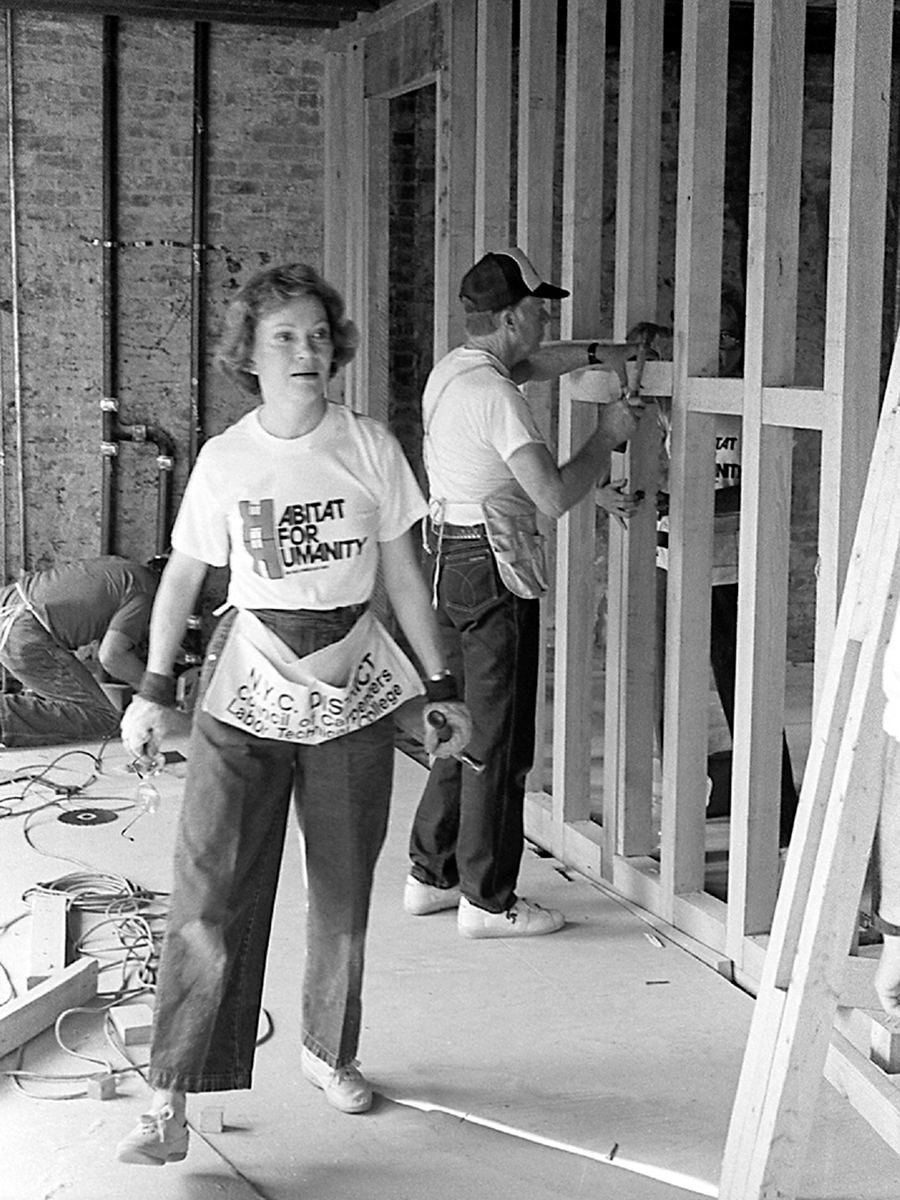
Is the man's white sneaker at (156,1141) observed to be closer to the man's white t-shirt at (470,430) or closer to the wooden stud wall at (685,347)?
the wooden stud wall at (685,347)

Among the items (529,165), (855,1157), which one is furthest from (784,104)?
(855,1157)

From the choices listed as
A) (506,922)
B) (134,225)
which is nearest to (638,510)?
(506,922)

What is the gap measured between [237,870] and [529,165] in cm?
293

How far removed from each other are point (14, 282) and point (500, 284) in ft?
12.9

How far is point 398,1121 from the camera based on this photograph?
3.54 m

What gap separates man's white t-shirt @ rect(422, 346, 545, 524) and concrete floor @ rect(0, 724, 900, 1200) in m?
1.22

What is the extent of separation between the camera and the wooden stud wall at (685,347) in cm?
377

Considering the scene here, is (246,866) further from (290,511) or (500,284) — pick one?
(500,284)

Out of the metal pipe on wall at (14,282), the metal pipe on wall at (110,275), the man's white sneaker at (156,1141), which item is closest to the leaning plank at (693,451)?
the man's white sneaker at (156,1141)

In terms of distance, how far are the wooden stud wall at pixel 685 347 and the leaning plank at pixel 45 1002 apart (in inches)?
63.9

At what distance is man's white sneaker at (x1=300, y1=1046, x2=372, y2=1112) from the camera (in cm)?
355

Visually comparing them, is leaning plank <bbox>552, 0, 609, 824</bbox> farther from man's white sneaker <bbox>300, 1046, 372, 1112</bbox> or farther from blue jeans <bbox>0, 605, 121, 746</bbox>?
blue jeans <bbox>0, 605, 121, 746</bbox>

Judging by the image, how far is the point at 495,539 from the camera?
4.41 m

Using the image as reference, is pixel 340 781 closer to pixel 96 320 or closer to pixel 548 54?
pixel 548 54
